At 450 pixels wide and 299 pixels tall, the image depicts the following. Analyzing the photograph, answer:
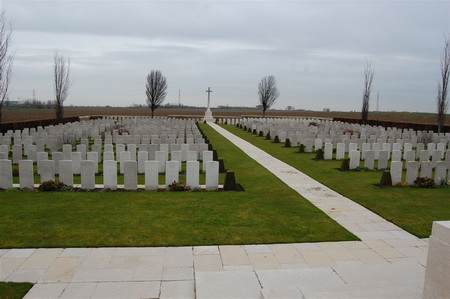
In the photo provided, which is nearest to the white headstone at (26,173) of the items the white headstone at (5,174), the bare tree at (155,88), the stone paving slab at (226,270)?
the white headstone at (5,174)

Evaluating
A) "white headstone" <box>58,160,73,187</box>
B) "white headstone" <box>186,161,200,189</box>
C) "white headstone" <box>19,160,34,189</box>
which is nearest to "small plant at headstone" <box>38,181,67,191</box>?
"white headstone" <box>58,160,73,187</box>

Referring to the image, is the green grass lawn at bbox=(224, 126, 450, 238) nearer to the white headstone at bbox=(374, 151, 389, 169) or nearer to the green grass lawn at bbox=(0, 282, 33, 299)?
the white headstone at bbox=(374, 151, 389, 169)

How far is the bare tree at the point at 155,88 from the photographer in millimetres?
43875

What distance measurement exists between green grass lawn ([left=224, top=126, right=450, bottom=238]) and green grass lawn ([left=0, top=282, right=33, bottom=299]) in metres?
6.55

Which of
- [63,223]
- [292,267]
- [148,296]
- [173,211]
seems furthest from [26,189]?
[292,267]

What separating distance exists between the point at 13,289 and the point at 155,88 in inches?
1631

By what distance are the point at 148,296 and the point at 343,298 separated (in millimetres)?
2299

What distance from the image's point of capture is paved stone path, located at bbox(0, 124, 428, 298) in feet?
14.0

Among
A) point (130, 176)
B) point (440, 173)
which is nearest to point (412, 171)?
point (440, 173)

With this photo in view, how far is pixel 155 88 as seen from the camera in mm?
44281

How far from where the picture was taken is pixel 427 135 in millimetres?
21266

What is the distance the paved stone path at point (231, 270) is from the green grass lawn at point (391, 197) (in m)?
1.07

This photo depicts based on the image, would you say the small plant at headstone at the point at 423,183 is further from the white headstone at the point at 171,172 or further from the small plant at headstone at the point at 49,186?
the small plant at headstone at the point at 49,186

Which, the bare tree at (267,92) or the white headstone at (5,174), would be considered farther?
the bare tree at (267,92)
